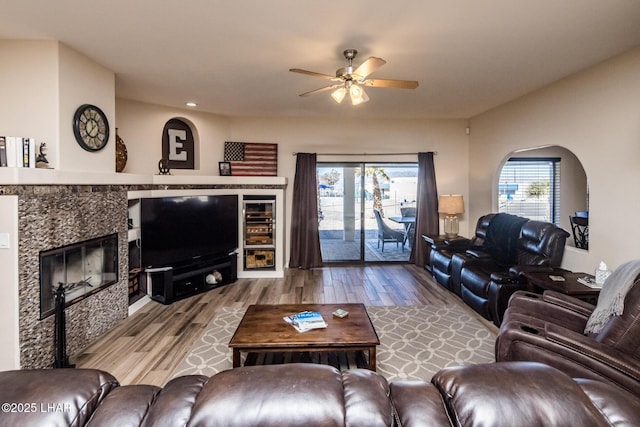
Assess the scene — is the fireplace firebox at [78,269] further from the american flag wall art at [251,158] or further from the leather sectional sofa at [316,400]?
the american flag wall art at [251,158]

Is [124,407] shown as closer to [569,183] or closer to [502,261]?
[502,261]

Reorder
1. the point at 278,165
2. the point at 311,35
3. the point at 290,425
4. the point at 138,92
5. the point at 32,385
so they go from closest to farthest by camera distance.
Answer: the point at 290,425
the point at 32,385
the point at 311,35
the point at 138,92
the point at 278,165

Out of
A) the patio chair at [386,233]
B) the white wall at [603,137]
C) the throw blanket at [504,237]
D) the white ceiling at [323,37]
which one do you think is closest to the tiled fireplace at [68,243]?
the white ceiling at [323,37]

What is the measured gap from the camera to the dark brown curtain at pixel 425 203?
6203 millimetres

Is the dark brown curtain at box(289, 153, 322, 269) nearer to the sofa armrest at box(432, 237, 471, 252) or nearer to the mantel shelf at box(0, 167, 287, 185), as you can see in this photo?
the mantel shelf at box(0, 167, 287, 185)

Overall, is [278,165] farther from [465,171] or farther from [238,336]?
[238,336]

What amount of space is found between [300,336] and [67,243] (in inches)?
88.7

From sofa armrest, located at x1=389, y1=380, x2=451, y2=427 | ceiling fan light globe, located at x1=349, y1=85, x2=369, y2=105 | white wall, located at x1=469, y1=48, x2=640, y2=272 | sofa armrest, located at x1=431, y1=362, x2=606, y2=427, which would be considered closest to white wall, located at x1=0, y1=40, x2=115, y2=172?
ceiling fan light globe, located at x1=349, y1=85, x2=369, y2=105

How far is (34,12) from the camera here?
2.41 m

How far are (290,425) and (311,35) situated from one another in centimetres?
277

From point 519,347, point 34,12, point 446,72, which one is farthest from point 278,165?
point 519,347

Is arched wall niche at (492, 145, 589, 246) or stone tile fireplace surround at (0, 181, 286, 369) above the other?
arched wall niche at (492, 145, 589, 246)

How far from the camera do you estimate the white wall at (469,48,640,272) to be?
10.1 ft

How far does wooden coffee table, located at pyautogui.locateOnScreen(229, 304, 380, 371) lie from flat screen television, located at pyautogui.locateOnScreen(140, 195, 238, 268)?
2046 mm
